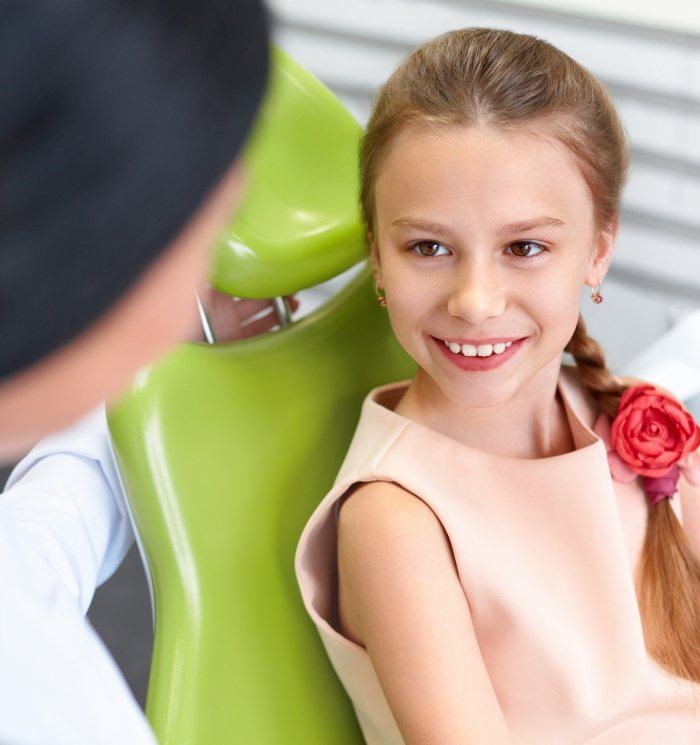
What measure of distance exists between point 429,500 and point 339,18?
128cm

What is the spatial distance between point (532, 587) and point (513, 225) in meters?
0.34

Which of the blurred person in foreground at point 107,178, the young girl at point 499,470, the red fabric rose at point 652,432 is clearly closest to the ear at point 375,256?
the young girl at point 499,470

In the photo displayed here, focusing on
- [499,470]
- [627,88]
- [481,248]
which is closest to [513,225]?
[481,248]

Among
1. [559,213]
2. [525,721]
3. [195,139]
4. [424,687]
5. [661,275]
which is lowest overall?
[661,275]

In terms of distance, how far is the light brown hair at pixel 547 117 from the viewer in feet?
3.26

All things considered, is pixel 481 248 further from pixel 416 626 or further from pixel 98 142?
pixel 98 142

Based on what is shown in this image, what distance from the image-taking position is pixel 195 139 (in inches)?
17.2

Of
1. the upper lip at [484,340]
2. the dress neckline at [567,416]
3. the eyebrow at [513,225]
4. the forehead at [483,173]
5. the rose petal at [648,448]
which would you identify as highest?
the forehead at [483,173]

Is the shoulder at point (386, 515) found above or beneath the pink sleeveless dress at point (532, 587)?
above

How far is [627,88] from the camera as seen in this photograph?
183 centimetres

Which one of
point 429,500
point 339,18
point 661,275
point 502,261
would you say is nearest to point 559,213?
point 502,261

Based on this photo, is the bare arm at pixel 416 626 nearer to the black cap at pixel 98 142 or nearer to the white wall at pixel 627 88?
the black cap at pixel 98 142

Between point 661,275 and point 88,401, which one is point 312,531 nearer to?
point 88,401

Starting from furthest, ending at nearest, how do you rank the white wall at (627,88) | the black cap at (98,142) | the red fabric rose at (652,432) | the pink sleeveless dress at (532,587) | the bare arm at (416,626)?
1. the white wall at (627,88)
2. the red fabric rose at (652,432)
3. the pink sleeveless dress at (532,587)
4. the bare arm at (416,626)
5. the black cap at (98,142)
